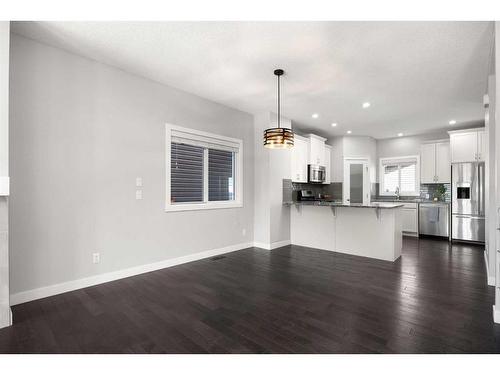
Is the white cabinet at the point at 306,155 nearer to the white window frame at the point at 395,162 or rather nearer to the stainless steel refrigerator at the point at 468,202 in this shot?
the white window frame at the point at 395,162

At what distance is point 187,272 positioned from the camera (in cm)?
Result: 375

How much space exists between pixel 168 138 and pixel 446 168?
6.66m

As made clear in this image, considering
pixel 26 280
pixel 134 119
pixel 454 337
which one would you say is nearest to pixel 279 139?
pixel 134 119

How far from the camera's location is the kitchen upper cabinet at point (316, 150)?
6.39 metres

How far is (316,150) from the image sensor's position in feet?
21.7

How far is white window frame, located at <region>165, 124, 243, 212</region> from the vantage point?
157 inches

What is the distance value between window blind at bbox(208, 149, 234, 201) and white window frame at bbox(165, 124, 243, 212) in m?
0.09

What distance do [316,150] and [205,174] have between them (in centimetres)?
319

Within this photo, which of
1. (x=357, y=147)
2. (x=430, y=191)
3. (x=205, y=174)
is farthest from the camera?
(x=357, y=147)

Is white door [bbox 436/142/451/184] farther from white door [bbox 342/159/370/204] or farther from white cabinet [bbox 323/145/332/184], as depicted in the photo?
white cabinet [bbox 323/145/332/184]

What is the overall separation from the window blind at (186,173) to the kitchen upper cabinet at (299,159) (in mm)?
2236

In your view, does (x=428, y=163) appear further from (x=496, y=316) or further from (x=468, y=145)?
(x=496, y=316)

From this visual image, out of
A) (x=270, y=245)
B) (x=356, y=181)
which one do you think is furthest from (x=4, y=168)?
(x=356, y=181)

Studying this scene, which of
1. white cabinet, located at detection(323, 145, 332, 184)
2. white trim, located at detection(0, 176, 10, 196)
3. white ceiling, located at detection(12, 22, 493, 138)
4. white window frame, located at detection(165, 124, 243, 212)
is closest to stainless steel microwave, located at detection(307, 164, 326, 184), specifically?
white cabinet, located at detection(323, 145, 332, 184)
